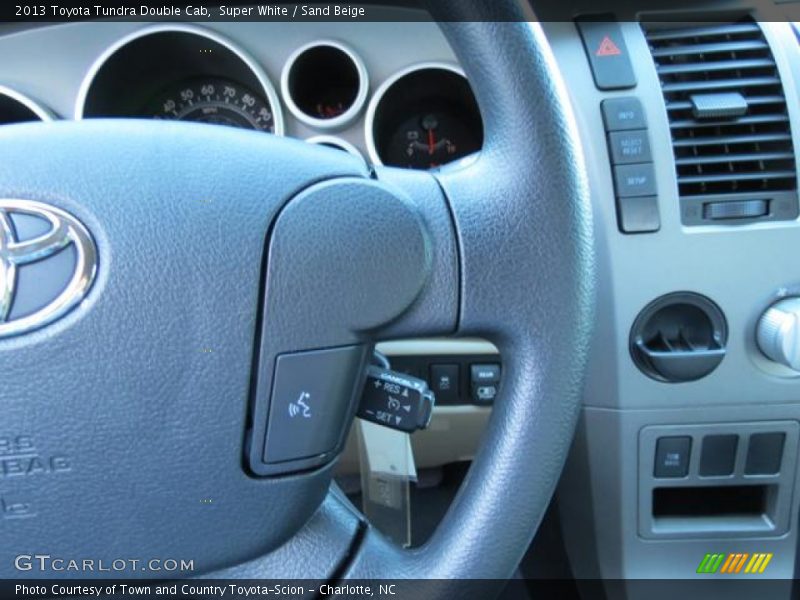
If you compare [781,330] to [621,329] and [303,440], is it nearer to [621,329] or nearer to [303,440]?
[621,329]

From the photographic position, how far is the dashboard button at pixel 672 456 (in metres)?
1.15

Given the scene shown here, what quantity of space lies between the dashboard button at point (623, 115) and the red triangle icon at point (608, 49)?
83mm

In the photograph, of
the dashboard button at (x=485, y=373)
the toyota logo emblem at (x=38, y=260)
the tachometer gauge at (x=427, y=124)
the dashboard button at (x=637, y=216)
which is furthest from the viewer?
the tachometer gauge at (x=427, y=124)

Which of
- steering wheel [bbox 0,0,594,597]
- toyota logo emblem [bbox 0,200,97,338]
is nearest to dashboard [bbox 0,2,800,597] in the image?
steering wheel [bbox 0,0,594,597]

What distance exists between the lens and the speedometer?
4.45ft

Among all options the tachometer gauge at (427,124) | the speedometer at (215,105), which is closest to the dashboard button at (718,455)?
the tachometer gauge at (427,124)

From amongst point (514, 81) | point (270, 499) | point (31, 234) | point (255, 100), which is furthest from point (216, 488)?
point (255, 100)

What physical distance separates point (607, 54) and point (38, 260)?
89 cm

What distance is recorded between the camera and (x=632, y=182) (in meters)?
1.07

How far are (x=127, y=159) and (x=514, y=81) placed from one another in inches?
13.1

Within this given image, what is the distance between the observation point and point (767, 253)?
1.06m

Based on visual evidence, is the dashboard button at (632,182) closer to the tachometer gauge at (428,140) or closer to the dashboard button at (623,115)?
the dashboard button at (623,115)

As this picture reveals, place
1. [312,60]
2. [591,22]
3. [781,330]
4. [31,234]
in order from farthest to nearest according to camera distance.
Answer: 1. [312,60]
2. [591,22]
3. [781,330]
4. [31,234]

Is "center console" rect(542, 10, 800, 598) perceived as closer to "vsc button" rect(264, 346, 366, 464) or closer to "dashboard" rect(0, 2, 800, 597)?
"dashboard" rect(0, 2, 800, 597)
